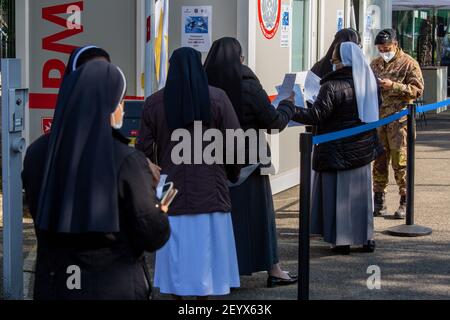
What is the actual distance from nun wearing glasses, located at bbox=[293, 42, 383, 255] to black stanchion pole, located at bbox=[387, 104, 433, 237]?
839 mm

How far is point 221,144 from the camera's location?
228 inches

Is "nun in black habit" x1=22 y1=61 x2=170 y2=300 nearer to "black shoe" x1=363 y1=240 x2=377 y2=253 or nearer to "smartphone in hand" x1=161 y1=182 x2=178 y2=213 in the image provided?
"smartphone in hand" x1=161 y1=182 x2=178 y2=213

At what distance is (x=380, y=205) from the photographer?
10055 millimetres

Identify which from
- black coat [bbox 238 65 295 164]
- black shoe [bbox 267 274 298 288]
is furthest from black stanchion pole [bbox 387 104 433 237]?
black coat [bbox 238 65 295 164]

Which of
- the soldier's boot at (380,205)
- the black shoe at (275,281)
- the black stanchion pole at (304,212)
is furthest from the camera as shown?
the soldier's boot at (380,205)

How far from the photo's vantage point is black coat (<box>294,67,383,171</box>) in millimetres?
7762

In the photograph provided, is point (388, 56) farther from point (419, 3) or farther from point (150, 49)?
point (419, 3)

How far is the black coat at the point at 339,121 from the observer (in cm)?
776

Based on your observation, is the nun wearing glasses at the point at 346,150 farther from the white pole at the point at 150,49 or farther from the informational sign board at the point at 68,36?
the informational sign board at the point at 68,36

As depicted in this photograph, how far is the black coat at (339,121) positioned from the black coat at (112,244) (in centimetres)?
402

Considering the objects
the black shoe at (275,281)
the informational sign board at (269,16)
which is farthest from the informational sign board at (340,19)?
the black shoe at (275,281)

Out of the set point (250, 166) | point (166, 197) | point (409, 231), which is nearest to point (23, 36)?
point (250, 166)
